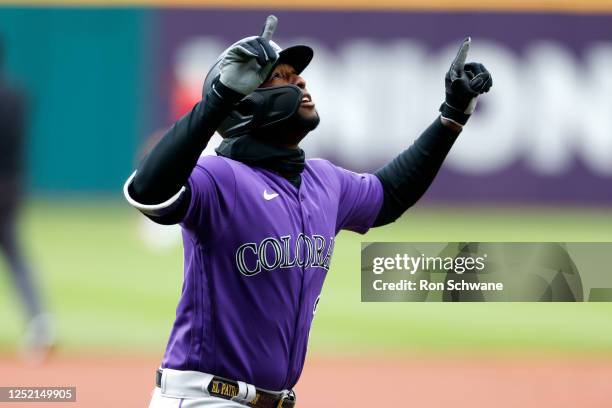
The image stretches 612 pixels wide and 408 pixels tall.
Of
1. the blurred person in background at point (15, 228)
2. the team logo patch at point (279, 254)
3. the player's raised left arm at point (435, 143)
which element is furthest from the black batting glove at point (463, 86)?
the blurred person in background at point (15, 228)

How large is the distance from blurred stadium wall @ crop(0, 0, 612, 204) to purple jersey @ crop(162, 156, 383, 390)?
7.73 metres

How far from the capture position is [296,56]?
302cm

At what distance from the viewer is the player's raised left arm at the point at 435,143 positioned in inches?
127

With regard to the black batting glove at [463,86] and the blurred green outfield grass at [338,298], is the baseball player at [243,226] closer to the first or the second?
the black batting glove at [463,86]

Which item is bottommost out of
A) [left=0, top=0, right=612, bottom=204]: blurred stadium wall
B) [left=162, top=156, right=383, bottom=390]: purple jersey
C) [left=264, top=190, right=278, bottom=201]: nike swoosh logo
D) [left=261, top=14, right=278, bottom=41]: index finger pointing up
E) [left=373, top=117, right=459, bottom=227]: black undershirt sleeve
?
[left=162, top=156, right=383, bottom=390]: purple jersey

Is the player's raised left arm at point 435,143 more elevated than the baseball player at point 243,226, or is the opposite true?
the player's raised left arm at point 435,143

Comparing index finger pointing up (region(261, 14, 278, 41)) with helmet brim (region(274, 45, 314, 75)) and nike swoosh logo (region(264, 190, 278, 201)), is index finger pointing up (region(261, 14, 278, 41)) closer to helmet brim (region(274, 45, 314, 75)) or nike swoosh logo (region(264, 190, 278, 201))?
helmet brim (region(274, 45, 314, 75))

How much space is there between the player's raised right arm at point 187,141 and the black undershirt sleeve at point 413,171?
2.87 ft

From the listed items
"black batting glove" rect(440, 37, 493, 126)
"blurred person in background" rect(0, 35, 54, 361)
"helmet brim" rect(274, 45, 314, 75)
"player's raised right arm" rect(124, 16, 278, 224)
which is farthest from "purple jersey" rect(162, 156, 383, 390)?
"blurred person in background" rect(0, 35, 54, 361)

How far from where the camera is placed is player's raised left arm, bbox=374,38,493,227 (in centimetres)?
323

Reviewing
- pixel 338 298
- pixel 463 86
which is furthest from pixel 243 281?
pixel 338 298

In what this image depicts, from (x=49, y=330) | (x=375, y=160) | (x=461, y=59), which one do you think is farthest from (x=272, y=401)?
(x=375, y=160)

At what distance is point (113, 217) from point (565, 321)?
15.4 ft

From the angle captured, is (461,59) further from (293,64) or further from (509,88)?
(509,88)
